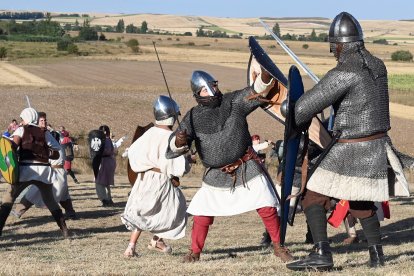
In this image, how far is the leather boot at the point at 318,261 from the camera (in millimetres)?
6957

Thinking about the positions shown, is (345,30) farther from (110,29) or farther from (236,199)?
(110,29)

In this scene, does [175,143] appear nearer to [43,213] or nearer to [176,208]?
[176,208]

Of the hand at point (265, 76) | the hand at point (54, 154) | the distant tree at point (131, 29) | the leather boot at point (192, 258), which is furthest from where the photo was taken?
the distant tree at point (131, 29)

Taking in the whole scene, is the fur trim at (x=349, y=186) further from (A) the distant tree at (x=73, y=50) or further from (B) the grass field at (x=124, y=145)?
(A) the distant tree at (x=73, y=50)

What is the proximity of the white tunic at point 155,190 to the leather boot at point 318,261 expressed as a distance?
8.80 feet

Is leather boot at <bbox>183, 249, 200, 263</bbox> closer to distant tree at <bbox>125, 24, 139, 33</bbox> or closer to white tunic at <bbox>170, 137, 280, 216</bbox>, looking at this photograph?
white tunic at <bbox>170, 137, 280, 216</bbox>

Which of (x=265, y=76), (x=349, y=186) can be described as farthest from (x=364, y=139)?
(x=265, y=76)

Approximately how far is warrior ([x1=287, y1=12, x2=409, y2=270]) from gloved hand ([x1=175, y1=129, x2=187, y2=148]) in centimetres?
139

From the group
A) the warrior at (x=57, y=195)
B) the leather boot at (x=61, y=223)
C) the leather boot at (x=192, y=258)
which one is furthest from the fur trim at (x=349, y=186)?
the warrior at (x=57, y=195)

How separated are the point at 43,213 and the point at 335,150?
887 centimetres

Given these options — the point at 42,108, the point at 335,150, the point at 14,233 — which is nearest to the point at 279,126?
the point at 42,108

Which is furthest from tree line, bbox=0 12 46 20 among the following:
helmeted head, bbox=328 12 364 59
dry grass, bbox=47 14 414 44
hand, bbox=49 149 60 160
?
helmeted head, bbox=328 12 364 59

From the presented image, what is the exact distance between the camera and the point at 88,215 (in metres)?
15.0

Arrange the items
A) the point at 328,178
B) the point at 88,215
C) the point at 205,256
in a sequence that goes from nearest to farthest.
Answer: the point at 328,178
the point at 205,256
the point at 88,215
